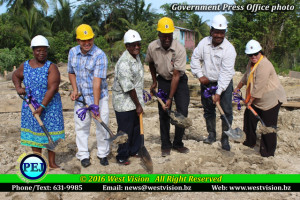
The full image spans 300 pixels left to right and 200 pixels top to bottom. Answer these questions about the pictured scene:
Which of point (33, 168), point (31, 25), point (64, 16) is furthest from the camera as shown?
point (64, 16)

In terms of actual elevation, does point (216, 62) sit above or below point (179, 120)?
above

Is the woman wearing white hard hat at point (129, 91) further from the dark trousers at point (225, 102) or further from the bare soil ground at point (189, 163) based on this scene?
the dark trousers at point (225, 102)

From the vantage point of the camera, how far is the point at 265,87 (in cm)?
417

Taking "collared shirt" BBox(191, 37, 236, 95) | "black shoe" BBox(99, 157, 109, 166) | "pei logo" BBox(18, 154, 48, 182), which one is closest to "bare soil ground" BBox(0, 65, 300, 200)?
"black shoe" BBox(99, 157, 109, 166)

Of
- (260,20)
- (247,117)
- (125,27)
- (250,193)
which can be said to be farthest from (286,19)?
(250,193)

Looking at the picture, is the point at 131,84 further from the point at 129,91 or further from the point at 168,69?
the point at 168,69

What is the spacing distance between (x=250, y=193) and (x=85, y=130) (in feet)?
7.60

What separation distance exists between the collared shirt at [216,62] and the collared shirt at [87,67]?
1.56m

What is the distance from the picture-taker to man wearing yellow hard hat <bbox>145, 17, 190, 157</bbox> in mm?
3797

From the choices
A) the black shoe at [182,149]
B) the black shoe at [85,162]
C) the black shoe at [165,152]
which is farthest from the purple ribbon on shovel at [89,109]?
the black shoe at [182,149]

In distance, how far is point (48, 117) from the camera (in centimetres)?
369

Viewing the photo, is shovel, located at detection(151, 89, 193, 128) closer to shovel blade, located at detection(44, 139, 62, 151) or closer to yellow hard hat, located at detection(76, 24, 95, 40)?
yellow hard hat, located at detection(76, 24, 95, 40)

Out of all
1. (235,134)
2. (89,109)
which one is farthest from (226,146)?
(89,109)

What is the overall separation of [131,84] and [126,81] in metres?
0.08
